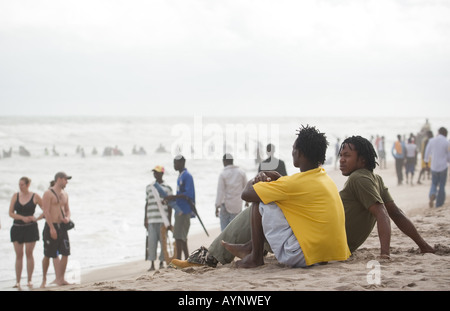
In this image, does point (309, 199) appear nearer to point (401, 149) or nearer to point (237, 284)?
point (237, 284)

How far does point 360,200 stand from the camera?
4.55 metres

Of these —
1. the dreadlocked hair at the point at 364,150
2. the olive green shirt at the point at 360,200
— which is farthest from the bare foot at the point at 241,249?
the dreadlocked hair at the point at 364,150

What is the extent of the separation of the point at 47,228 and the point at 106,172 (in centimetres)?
2281

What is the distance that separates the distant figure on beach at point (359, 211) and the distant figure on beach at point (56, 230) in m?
3.41

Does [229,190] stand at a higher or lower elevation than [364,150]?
lower

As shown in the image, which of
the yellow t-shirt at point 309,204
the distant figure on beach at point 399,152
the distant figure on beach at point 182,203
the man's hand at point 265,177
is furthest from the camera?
the distant figure on beach at point 399,152

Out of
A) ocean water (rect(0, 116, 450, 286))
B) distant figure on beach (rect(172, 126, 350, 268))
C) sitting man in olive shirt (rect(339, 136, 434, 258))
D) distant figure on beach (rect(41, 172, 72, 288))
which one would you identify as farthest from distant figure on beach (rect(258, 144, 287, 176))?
distant figure on beach (rect(172, 126, 350, 268))

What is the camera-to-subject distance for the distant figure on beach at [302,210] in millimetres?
4258

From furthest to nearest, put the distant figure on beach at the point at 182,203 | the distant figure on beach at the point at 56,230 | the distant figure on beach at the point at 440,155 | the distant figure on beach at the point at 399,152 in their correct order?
the distant figure on beach at the point at 399,152 < the distant figure on beach at the point at 440,155 < the distant figure on beach at the point at 182,203 < the distant figure on beach at the point at 56,230

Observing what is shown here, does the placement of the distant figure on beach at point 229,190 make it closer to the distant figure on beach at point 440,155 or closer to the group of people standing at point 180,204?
the group of people standing at point 180,204

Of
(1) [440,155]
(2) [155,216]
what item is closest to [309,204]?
(2) [155,216]

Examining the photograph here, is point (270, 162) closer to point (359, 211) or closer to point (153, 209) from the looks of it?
point (153, 209)
